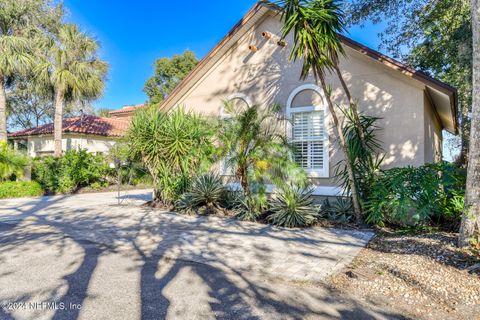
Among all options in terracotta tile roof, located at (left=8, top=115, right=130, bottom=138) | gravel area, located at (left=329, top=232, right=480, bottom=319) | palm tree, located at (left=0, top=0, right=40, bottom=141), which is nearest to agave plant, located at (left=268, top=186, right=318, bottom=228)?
gravel area, located at (left=329, top=232, right=480, bottom=319)

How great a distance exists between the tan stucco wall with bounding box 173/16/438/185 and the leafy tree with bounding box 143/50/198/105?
2429 cm

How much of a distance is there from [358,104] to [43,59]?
56.5ft

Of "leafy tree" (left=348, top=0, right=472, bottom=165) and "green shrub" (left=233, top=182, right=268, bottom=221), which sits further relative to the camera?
"leafy tree" (left=348, top=0, right=472, bottom=165)

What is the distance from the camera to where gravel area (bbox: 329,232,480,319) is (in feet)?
12.5

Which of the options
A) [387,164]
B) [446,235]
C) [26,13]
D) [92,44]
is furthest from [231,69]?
[26,13]

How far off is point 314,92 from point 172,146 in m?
5.17

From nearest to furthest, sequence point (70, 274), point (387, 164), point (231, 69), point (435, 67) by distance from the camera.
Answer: point (70, 274), point (387, 164), point (231, 69), point (435, 67)

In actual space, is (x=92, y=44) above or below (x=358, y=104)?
above

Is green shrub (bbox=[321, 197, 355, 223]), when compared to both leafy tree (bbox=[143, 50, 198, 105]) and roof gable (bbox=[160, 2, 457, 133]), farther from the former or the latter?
leafy tree (bbox=[143, 50, 198, 105])

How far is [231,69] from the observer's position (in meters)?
11.7

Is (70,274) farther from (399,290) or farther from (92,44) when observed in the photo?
(92,44)

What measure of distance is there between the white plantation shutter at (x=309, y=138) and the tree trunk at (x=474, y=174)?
4574 mm

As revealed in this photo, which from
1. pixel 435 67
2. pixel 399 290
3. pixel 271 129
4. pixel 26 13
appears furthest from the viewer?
pixel 26 13

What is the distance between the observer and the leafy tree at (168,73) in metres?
35.6
